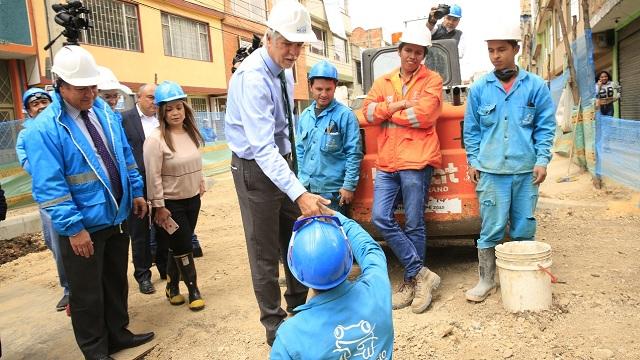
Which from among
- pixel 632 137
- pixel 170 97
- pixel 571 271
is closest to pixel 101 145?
pixel 170 97

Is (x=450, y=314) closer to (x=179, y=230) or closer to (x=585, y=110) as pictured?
(x=179, y=230)

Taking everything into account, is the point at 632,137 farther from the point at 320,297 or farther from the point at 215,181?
the point at 215,181

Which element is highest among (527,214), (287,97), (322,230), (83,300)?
(287,97)

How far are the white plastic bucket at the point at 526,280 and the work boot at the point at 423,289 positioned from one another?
516 mm

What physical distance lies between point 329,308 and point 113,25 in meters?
15.8

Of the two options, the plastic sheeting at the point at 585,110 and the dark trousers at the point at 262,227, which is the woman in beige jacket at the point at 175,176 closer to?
the dark trousers at the point at 262,227

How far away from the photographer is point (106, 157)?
3.28m

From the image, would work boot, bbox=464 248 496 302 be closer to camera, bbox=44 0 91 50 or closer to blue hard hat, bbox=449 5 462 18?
blue hard hat, bbox=449 5 462 18

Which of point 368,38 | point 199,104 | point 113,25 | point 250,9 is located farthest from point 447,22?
point 368,38

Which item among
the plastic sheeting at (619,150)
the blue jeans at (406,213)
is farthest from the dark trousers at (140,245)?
the plastic sheeting at (619,150)

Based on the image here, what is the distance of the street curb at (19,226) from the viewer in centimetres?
713

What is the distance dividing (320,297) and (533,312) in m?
2.19

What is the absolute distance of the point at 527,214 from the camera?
3.64 meters

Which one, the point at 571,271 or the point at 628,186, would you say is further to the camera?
the point at 628,186
